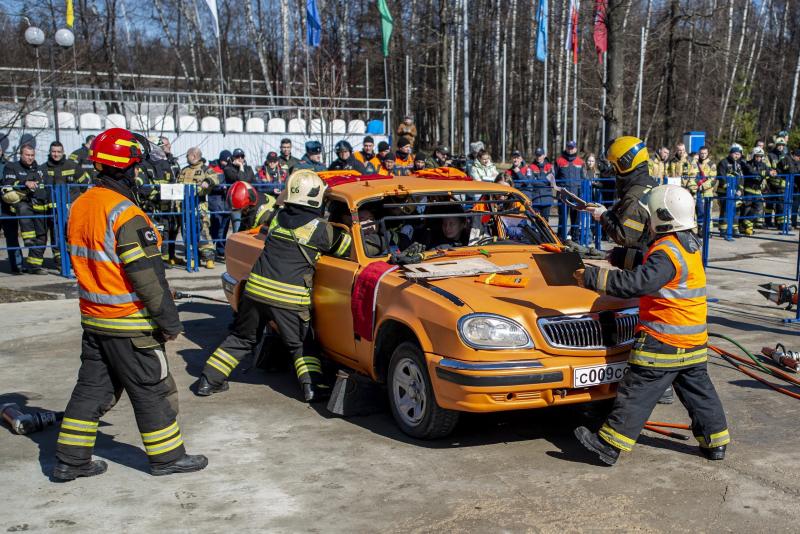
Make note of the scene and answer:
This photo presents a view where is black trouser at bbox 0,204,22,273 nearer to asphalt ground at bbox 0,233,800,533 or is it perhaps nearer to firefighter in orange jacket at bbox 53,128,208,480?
asphalt ground at bbox 0,233,800,533

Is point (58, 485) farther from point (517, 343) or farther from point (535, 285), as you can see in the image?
point (535, 285)

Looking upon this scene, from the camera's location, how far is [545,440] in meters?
5.90

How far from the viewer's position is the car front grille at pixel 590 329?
18.0 ft

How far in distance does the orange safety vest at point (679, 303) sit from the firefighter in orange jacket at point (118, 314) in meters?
2.95

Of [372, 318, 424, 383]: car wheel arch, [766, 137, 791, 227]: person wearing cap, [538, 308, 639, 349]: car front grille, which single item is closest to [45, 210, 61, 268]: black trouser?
[372, 318, 424, 383]: car wheel arch

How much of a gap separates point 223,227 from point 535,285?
967cm

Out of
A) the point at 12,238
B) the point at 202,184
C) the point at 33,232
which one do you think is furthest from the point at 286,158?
the point at 12,238

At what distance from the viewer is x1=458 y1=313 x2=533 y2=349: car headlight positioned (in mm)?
5375

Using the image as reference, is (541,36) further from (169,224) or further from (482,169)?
(169,224)

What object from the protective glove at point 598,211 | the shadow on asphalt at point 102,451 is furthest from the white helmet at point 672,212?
the shadow on asphalt at point 102,451

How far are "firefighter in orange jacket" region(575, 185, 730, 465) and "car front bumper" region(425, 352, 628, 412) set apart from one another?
0.32 metres

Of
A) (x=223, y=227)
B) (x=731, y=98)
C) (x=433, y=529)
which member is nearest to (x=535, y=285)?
(x=433, y=529)

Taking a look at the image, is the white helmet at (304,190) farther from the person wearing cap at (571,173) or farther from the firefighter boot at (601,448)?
the person wearing cap at (571,173)

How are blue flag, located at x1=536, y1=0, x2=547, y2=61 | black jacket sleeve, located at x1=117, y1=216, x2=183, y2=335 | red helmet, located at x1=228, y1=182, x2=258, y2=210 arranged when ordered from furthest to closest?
blue flag, located at x1=536, y1=0, x2=547, y2=61
red helmet, located at x1=228, y1=182, x2=258, y2=210
black jacket sleeve, located at x1=117, y1=216, x2=183, y2=335
